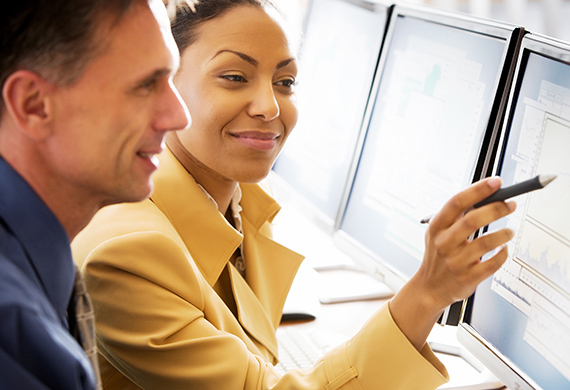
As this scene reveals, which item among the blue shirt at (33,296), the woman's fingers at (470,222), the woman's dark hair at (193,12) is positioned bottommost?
the blue shirt at (33,296)

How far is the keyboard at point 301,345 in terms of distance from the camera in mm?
1323

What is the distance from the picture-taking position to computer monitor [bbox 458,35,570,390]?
38.0 inches

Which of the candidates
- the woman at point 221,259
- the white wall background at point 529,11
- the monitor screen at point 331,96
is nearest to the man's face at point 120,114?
the woman at point 221,259

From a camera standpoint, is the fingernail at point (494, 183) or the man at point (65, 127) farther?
the fingernail at point (494, 183)

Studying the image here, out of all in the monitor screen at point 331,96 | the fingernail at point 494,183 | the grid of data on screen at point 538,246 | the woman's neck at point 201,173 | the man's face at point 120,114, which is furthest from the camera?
the monitor screen at point 331,96

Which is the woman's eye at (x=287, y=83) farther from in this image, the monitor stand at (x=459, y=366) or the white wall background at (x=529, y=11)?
the white wall background at (x=529, y=11)

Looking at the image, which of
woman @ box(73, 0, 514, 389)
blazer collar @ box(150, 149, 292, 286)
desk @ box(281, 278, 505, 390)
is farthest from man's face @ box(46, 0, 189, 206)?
desk @ box(281, 278, 505, 390)

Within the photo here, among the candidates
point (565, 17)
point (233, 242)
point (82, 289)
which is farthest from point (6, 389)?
point (565, 17)

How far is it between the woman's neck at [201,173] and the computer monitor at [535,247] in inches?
19.4

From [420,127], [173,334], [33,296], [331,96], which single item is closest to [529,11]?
[331,96]

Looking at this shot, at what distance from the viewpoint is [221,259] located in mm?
1215

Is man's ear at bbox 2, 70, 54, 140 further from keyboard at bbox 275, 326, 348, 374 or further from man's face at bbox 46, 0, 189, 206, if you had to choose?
keyboard at bbox 275, 326, 348, 374

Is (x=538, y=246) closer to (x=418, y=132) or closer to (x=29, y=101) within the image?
(x=418, y=132)

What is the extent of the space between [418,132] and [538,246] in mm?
453
